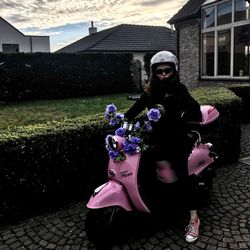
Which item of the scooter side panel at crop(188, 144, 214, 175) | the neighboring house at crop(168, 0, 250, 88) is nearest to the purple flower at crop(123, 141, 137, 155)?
the scooter side panel at crop(188, 144, 214, 175)

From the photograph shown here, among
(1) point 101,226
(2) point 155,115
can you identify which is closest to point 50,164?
(1) point 101,226

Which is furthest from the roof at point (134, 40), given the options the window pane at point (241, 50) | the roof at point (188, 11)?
the window pane at point (241, 50)

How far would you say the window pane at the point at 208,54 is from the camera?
1342 centimetres

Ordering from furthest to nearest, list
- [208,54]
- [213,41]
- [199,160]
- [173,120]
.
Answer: [208,54], [213,41], [199,160], [173,120]

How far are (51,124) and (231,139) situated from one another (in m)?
3.18

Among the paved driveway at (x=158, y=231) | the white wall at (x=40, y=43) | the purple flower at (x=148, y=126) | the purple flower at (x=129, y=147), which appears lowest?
the paved driveway at (x=158, y=231)

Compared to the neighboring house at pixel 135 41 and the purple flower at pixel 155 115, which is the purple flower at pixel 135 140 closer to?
the purple flower at pixel 155 115

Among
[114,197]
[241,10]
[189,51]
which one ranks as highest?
[241,10]

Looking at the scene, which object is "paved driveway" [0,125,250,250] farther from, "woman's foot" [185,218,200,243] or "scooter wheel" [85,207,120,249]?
"scooter wheel" [85,207,120,249]

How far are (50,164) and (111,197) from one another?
1259mm

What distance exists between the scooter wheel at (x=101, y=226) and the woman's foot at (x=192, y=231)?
82cm

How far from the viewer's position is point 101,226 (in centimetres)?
286

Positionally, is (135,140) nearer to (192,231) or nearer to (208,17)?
(192,231)

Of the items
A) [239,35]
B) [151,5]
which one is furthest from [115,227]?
[151,5]
